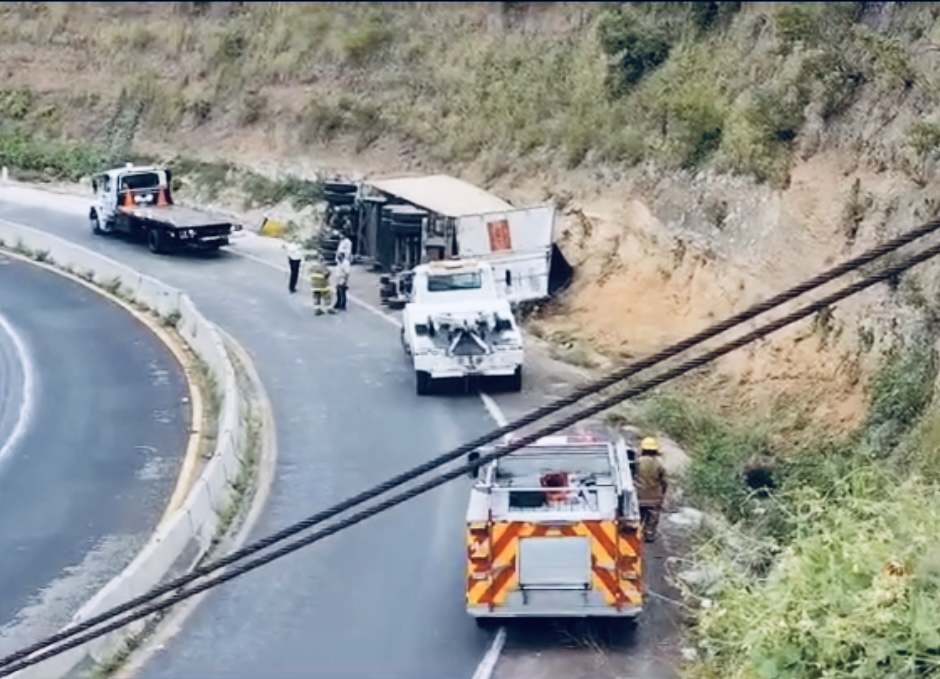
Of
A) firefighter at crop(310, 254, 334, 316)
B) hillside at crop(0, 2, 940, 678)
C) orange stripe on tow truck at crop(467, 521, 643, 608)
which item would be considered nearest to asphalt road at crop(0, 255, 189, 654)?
firefighter at crop(310, 254, 334, 316)

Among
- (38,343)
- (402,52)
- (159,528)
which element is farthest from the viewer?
(402,52)

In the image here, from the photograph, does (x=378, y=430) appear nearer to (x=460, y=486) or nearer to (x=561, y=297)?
(x=460, y=486)

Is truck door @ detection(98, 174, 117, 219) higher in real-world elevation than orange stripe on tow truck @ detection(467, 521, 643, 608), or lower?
lower

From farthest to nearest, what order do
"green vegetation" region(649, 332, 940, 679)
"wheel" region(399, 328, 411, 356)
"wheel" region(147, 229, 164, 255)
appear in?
1. "wheel" region(147, 229, 164, 255)
2. "wheel" region(399, 328, 411, 356)
3. "green vegetation" region(649, 332, 940, 679)

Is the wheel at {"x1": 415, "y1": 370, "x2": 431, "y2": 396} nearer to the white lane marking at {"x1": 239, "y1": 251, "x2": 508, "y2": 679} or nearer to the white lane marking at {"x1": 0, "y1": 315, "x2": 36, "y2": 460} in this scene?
the white lane marking at {"x1": 239, "y1": 251, "x2": 508, "y2": 679}

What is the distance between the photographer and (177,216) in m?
38.5

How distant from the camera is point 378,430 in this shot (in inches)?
928

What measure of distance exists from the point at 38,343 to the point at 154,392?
16.4 feet

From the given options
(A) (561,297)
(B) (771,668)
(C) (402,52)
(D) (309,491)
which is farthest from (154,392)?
(C) (402,52)

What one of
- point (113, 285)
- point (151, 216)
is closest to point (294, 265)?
point (113, 285)

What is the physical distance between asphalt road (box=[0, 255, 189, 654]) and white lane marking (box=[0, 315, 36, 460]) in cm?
3

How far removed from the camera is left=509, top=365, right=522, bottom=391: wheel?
2525 centimetres

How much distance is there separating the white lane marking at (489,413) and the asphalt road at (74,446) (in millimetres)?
3887

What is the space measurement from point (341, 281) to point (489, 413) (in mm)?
7726
